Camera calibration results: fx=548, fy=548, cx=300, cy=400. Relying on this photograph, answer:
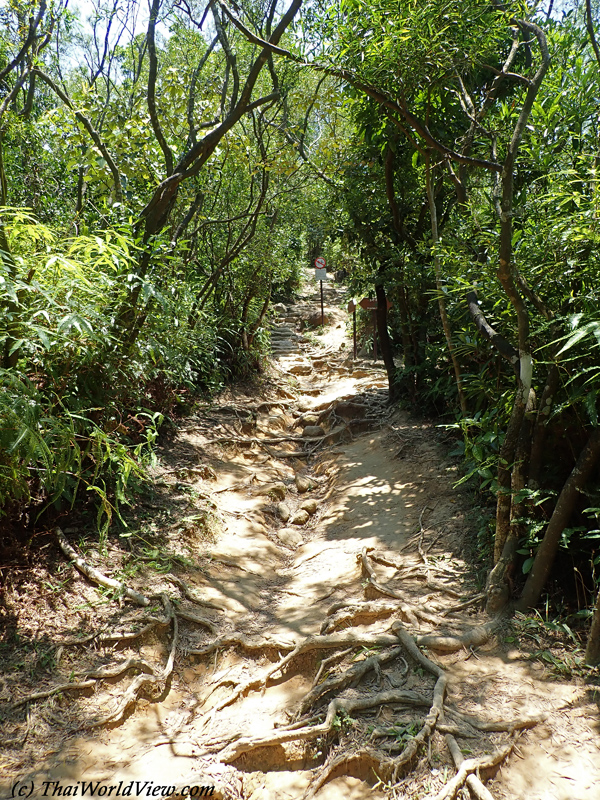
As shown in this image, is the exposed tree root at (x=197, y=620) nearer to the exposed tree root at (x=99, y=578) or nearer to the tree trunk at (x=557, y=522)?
the exposed tree root at (x=99, y=578)

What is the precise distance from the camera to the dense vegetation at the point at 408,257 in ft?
9.32

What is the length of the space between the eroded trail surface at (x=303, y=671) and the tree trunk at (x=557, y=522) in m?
0.22

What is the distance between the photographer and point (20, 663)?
293 cm

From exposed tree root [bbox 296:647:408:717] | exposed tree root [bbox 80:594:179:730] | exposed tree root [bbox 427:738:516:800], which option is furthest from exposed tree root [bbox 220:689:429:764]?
exposed tree root [bbox 80:594:179:730]

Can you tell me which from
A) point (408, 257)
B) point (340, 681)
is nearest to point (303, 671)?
point (340, 681)

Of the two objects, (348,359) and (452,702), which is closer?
(452,702)

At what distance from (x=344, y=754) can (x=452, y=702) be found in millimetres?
584

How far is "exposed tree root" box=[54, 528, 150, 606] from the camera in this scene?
3613 millimetres

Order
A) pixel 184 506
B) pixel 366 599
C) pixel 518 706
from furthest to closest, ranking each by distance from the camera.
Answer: pixel 184 506 → pixel 366 599 → pixel 518 706

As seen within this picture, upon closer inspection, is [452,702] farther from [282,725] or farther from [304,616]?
[304,616]

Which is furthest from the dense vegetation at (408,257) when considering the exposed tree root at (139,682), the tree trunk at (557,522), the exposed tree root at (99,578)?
the exposed tree root at (139,682)

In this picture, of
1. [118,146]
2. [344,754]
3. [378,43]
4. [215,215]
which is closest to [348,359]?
[215,215]

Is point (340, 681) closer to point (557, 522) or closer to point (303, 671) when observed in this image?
point (303, 671)

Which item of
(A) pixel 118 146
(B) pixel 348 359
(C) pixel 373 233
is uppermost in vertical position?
(A) pixel 118 146
